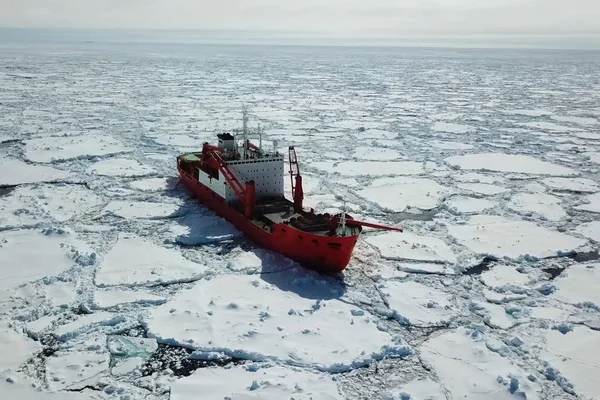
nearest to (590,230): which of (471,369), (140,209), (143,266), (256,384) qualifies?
(471,369)

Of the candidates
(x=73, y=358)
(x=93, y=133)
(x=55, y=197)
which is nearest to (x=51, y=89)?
(x=93, y=133)

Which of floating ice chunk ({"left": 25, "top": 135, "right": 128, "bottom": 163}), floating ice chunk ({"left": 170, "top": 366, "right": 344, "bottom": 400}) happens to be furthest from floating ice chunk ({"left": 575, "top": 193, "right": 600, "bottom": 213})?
floating ice chunk ({"left": 25, "top": 135, "right": 128, "bottom": 163})

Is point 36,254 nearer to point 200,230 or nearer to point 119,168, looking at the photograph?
point 200,230

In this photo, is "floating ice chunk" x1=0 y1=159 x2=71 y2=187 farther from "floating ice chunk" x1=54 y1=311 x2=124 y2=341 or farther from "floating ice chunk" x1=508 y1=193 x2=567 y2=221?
"floating ice chunk" x1=508 y1=193 x2=567 y2=221

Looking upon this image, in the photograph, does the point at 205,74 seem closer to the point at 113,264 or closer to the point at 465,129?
the point at 465,129

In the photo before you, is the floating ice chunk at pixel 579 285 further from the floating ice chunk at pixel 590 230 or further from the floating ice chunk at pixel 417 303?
the floating ice chunk at pixel 417 303
